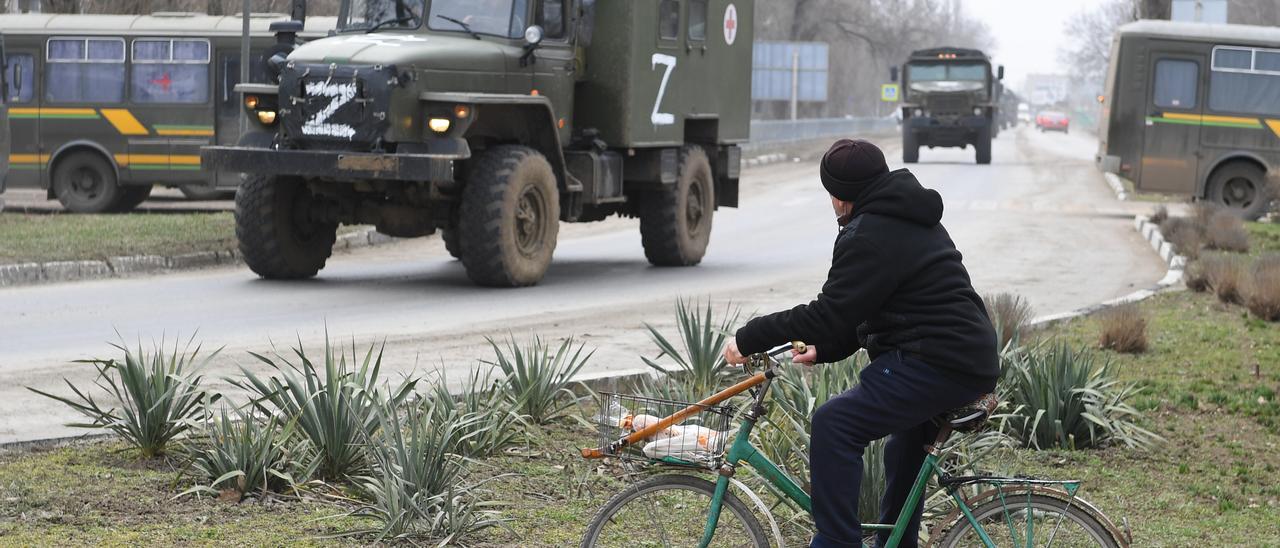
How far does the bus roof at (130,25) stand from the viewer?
23359 millimetres

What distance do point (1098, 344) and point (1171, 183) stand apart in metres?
15.7

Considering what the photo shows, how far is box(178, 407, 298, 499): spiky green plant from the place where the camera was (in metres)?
6.19

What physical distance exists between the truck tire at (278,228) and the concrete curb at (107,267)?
132 cm

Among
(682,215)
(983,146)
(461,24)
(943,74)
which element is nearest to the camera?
(461,24)

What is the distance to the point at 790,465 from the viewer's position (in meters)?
6.23

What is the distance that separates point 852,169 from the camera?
15.1 feet

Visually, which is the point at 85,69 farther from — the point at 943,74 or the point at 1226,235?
the point at 943,74

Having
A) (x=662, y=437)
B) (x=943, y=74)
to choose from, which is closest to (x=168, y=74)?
(x=662, y=437)

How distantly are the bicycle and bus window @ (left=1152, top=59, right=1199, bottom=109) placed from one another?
21.9m

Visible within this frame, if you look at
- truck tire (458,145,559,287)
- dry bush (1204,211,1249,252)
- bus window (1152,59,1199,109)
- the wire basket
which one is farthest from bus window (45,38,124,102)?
the wire basket

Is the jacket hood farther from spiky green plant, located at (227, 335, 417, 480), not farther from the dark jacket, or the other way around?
spiky green plant, located at (227, 335, 417, 480)

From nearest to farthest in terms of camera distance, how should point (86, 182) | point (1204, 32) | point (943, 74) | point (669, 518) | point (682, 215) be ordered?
point (669, 518) → point (682, 215) → point (86, 182) → point (1204, 32) → point (943, 74)

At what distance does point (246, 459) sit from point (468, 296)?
7.43 meters

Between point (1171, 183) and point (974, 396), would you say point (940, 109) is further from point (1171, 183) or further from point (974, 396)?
point (974, 396)
